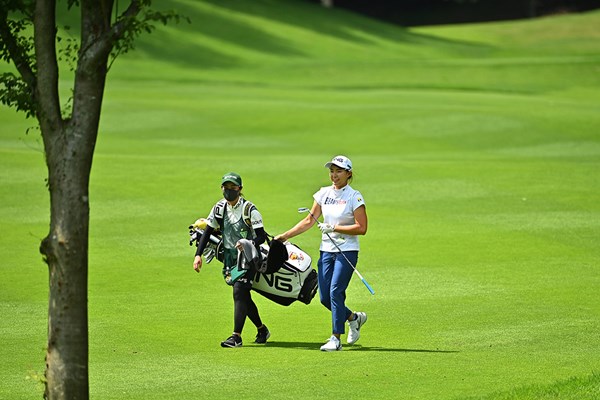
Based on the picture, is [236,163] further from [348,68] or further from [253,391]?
[348,68]

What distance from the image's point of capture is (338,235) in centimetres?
1227

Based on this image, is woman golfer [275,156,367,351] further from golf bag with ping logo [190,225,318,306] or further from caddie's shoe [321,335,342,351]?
golf bag with ping logo [190,225,318,306]

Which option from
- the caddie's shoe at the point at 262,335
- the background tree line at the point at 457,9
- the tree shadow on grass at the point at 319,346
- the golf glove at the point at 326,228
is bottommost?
the tree shadow on grass at the point at 319,346

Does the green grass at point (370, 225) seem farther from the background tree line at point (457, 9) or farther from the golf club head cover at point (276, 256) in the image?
the background tree line at point (457, 9)

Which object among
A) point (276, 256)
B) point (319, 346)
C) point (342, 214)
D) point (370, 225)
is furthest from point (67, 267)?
point (370, 225)

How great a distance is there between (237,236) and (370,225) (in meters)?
7.84

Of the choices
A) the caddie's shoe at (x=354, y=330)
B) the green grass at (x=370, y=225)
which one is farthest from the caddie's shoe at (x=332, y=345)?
the caddie's shoe at (x=354, y=330)

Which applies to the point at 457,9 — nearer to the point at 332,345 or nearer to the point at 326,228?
the point at 326,228

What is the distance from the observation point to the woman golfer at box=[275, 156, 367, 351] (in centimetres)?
1216

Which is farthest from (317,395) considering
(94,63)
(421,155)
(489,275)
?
(421,155)

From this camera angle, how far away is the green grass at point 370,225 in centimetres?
1122

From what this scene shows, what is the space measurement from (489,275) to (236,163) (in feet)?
33.9

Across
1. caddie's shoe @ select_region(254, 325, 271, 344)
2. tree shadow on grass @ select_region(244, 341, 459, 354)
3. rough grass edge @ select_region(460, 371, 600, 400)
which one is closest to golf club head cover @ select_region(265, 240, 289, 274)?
caddie's shoe @ select_region(254, 325, 271, 344)

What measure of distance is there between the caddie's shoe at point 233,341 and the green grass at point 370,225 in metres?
0.16
